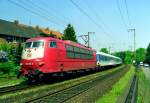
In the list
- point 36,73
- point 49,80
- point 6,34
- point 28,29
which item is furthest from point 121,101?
point 28,29

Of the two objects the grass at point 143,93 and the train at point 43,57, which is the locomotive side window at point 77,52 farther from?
the grass at point 143,93

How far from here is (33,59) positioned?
77.6 ft

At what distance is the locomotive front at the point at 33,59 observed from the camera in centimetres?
2334

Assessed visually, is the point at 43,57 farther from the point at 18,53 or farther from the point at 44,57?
the point at 18,53

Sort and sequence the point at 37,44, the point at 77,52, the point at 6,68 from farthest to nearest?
the point at 77,52 < the point at 6,68 < the point at 37,44

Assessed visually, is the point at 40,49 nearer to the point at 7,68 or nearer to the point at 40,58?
the point at 40,58

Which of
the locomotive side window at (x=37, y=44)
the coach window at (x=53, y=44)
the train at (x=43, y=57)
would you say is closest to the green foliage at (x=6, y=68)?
the train at (x=43, y=57)

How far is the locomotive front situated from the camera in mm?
23344

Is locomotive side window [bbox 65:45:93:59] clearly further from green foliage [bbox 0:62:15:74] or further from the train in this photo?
green foliage [bbox 0:62:15:74]

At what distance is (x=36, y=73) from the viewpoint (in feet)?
75.3

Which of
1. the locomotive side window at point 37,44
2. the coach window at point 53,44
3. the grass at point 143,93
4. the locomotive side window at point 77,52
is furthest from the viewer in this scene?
the locomotive side window at point 77,52

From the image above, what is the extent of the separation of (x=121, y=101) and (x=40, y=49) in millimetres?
10314

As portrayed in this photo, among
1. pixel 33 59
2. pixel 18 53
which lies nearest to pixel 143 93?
pixel 33 59

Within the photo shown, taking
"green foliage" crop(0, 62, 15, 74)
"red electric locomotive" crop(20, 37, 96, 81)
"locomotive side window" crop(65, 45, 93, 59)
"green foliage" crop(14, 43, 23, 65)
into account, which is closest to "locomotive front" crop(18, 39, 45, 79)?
"red electric locomotive" crop(20, 37, 96, 81)
